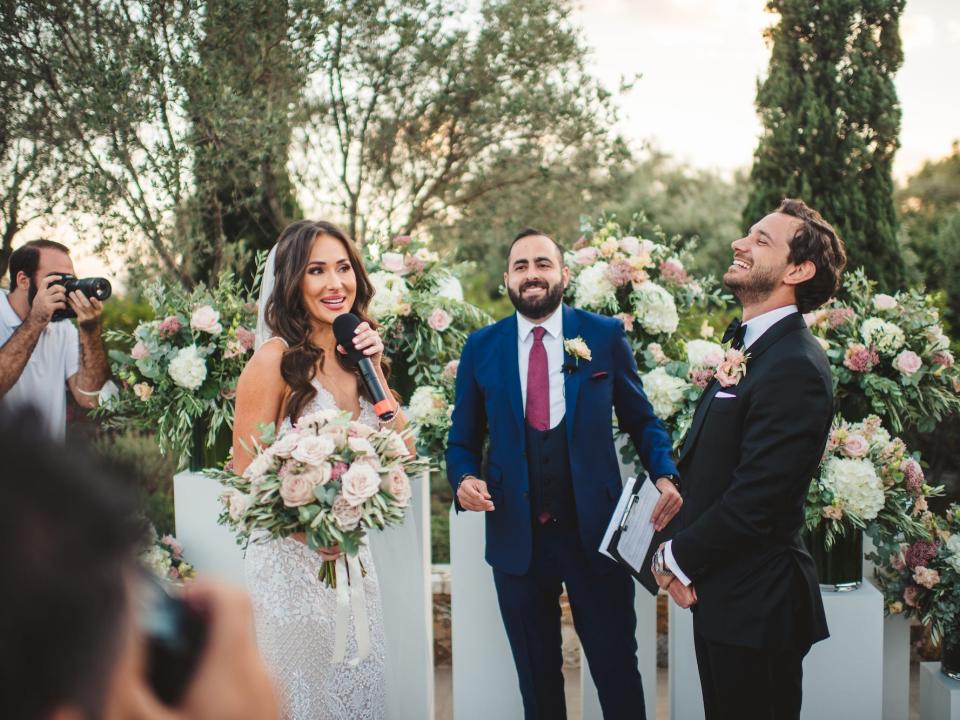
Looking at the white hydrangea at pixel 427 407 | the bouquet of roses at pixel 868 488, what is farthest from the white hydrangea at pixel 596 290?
the bouquet of roses at pixel 868 488

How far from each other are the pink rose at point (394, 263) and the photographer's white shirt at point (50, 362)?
5.65 feet

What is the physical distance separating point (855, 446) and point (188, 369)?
3.20m

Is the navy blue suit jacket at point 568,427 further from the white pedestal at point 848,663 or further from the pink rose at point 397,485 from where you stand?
the white pedestal at point 848,663

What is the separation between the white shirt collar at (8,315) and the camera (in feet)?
12.6

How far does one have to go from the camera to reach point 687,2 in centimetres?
778

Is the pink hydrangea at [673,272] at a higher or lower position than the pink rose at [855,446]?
higher

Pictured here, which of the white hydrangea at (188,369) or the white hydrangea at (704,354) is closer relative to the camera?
the white hydrangea at (704,354)

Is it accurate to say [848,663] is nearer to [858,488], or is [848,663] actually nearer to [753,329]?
[858,488]

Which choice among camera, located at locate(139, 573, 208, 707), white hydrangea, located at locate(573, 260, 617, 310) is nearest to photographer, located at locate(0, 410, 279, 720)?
camera, located at locate(139, 573, 208, 707)

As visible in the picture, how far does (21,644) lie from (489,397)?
9.16 feet

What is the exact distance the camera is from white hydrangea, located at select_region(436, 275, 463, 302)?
418 cm

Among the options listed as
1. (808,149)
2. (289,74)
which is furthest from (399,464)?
(808,149)

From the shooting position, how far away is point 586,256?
4047 mm

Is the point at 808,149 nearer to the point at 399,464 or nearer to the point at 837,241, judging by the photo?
the point at 837,241
